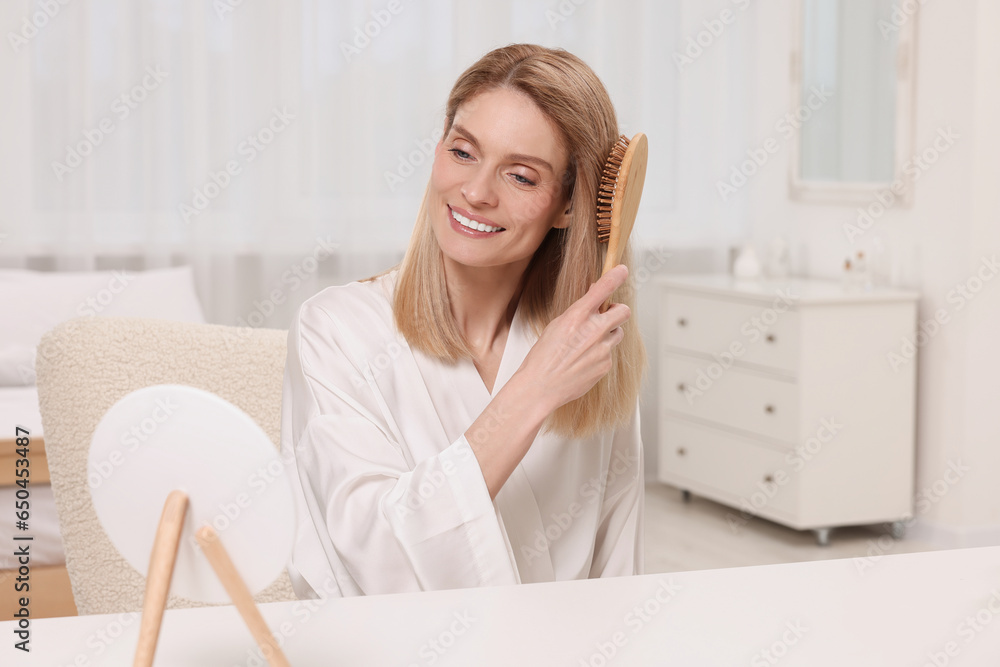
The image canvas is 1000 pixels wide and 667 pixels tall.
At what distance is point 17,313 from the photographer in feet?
9.98

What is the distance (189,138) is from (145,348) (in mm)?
2520

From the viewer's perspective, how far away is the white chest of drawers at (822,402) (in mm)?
3422

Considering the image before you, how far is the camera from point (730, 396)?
374 cm

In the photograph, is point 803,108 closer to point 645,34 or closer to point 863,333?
point 645,34

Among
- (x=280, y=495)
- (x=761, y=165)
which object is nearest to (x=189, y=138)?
(x=761, y=165)

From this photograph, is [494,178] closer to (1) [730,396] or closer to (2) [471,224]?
(2) [471,224]

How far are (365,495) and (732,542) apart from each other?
2721 millimetres

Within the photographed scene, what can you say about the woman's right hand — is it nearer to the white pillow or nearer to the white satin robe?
the white satin robe

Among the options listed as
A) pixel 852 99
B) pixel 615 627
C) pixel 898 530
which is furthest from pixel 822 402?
pixel 615 627

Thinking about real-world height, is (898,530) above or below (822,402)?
below

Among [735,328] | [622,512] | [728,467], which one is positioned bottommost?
[728,467]

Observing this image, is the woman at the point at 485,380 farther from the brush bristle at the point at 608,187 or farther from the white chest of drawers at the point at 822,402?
the white chest of drawers at the point at 822,402

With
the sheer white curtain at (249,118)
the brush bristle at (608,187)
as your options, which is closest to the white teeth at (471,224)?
the brush bristle at (608,187)

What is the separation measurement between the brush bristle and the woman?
2cm
